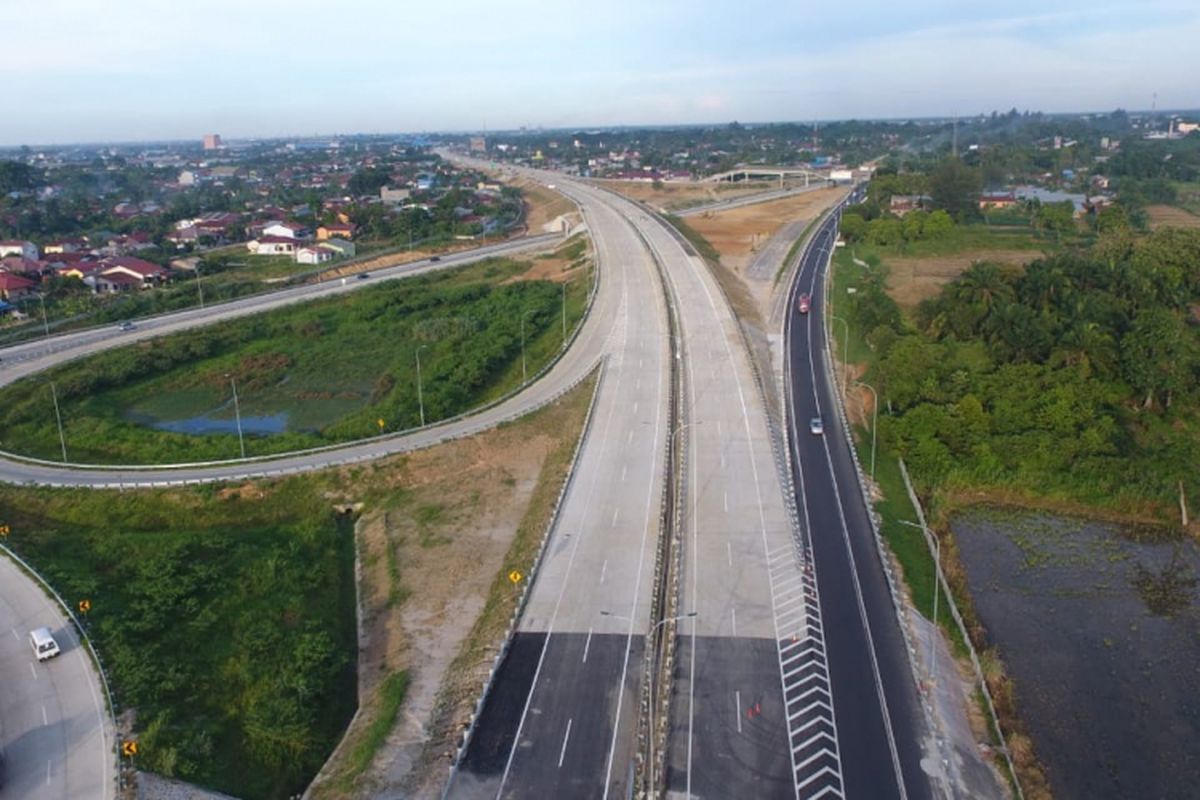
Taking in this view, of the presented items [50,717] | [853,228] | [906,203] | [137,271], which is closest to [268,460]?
[50,717]

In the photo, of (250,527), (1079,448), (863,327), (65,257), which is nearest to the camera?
(250,527)

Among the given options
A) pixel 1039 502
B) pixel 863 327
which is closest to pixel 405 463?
pixel 1039 502

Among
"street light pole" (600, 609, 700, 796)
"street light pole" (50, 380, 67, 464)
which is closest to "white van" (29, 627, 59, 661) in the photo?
"street light pole" (600, 609, 700, 796)

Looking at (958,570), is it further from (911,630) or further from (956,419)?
(956,419)

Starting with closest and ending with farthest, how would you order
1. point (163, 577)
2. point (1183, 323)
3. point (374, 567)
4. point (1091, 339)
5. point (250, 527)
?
point (163, 577)
point (374, 567)
point (250, 527)
point (1091, 339)
point (1183, 323)

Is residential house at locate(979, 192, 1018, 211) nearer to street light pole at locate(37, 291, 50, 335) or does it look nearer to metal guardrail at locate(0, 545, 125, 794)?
street light pole at locate(37, 291, 50, 335)

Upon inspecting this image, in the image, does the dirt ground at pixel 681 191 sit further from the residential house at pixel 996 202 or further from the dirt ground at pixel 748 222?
the residential house at pixel 996 202
